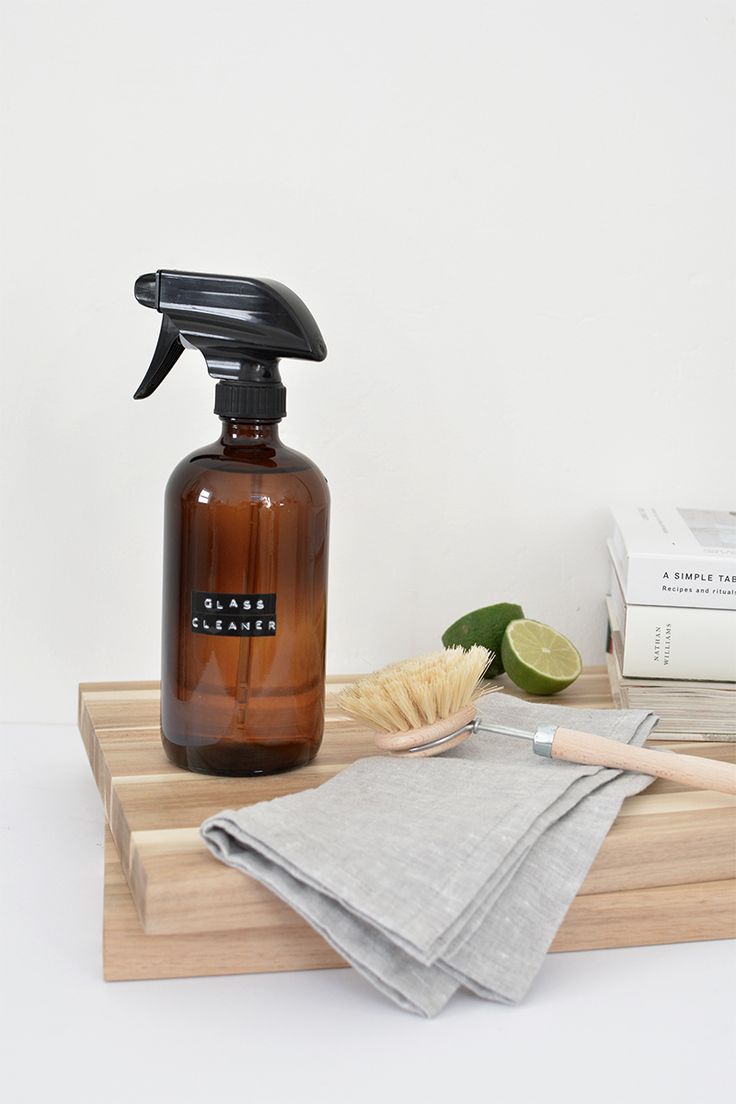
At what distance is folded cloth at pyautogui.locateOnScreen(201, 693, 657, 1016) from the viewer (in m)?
0.55

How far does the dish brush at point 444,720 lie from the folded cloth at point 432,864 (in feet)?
0.08

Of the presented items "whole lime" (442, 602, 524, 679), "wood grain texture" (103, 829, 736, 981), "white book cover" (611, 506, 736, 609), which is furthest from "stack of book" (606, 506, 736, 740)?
"wood grain texture" (103, 829, 736, 981)

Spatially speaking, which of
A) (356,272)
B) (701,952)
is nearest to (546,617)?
(356,272)

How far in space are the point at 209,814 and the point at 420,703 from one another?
0.15 metres

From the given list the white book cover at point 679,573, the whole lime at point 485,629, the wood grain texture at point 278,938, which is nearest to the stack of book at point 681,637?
the white book cover at point 679,573

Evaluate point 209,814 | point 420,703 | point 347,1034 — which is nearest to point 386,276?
point 420,703

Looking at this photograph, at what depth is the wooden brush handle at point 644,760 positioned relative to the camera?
674 mm

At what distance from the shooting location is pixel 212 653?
0.72 m

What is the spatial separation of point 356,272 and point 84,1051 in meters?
0.65

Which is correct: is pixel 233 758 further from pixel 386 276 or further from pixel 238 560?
pixel 386 276

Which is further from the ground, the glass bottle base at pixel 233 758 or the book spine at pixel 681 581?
the book spine at pixel 681 581

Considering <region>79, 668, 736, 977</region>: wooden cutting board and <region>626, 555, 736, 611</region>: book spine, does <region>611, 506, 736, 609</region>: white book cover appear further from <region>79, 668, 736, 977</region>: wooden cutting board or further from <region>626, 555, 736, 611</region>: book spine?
<region>79, 668, 736, 977</region>: wooden cutting board

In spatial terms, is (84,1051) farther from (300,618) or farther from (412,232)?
(412,232)

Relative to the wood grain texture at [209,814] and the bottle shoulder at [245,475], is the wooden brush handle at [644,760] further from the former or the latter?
the bottle shoulder at [245,475]
